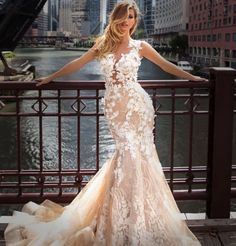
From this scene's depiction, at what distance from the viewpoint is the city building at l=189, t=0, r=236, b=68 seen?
158 feet

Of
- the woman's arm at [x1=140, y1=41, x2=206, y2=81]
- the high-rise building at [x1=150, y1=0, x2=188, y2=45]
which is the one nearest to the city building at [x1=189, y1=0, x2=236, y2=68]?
the high-rise building at [x1=150, y1=0, x2=188, y2=45]

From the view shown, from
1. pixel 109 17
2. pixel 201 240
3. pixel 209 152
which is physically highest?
pixel 109 17

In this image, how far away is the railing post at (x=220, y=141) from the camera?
329 cm

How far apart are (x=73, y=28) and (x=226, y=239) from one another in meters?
145

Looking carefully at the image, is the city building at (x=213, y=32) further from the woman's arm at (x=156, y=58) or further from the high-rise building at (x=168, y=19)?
the woman's arm at (x=156, y=58)

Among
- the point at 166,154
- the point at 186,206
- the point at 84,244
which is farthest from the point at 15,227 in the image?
the point at 166,154

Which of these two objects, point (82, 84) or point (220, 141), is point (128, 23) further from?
point (220, 141)

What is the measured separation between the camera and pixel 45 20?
157750 millimetres

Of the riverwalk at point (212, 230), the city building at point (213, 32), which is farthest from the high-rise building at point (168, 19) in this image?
the riverwalk at point (212, 230)

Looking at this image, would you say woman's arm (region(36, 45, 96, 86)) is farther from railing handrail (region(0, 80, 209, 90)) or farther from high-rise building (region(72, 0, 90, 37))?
high-rise building (region(72, 0, 90, 37))

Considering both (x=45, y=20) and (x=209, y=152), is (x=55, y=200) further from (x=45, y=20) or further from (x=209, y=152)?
(x=45, y=20)

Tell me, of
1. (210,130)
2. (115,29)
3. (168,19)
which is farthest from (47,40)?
(115,29)

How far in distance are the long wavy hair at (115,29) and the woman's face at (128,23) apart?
0.8 inches

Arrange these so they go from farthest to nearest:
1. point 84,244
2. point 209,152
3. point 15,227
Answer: point 209,152 → point 15,227 → point 84,244
